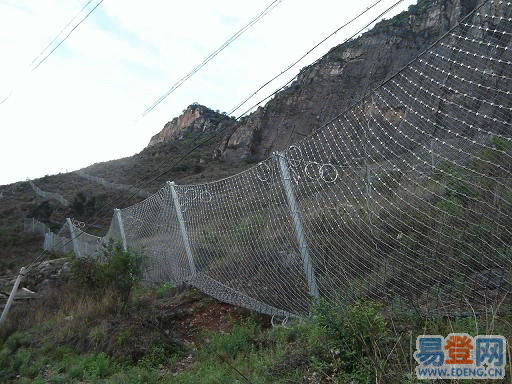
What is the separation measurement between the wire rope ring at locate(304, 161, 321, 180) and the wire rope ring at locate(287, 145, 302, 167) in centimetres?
12

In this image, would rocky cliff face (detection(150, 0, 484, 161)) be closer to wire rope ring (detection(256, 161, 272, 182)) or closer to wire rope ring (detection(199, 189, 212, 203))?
wire rope ring (detection(199, 189, 212, 203))

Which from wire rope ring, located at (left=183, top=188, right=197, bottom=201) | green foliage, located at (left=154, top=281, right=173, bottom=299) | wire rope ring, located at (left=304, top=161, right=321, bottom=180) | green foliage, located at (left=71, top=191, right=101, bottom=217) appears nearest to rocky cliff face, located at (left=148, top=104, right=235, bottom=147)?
green foliage, located at (left=71, top=191, right=101, bottom=217)

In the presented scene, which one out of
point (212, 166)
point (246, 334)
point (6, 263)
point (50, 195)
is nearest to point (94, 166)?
point (50, 195)

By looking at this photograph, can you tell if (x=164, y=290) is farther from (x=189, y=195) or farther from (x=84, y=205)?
(x=84, y=205)

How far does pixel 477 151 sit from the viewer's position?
2.71 meters

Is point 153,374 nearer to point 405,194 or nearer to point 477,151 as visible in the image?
point 405,194

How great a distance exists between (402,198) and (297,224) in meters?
0.98

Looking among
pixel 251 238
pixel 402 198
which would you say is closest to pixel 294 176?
pixel 251 238

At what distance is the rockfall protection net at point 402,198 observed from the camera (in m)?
2.65

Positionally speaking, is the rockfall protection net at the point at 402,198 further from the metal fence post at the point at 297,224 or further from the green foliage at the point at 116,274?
the green foliage at the point at 116,274

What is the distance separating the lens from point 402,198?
10.5 feet

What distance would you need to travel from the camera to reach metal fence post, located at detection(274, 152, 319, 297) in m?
3.84

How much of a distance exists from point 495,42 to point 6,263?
682 inches

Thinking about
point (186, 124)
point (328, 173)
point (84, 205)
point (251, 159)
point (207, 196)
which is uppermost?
point (186, 124)
